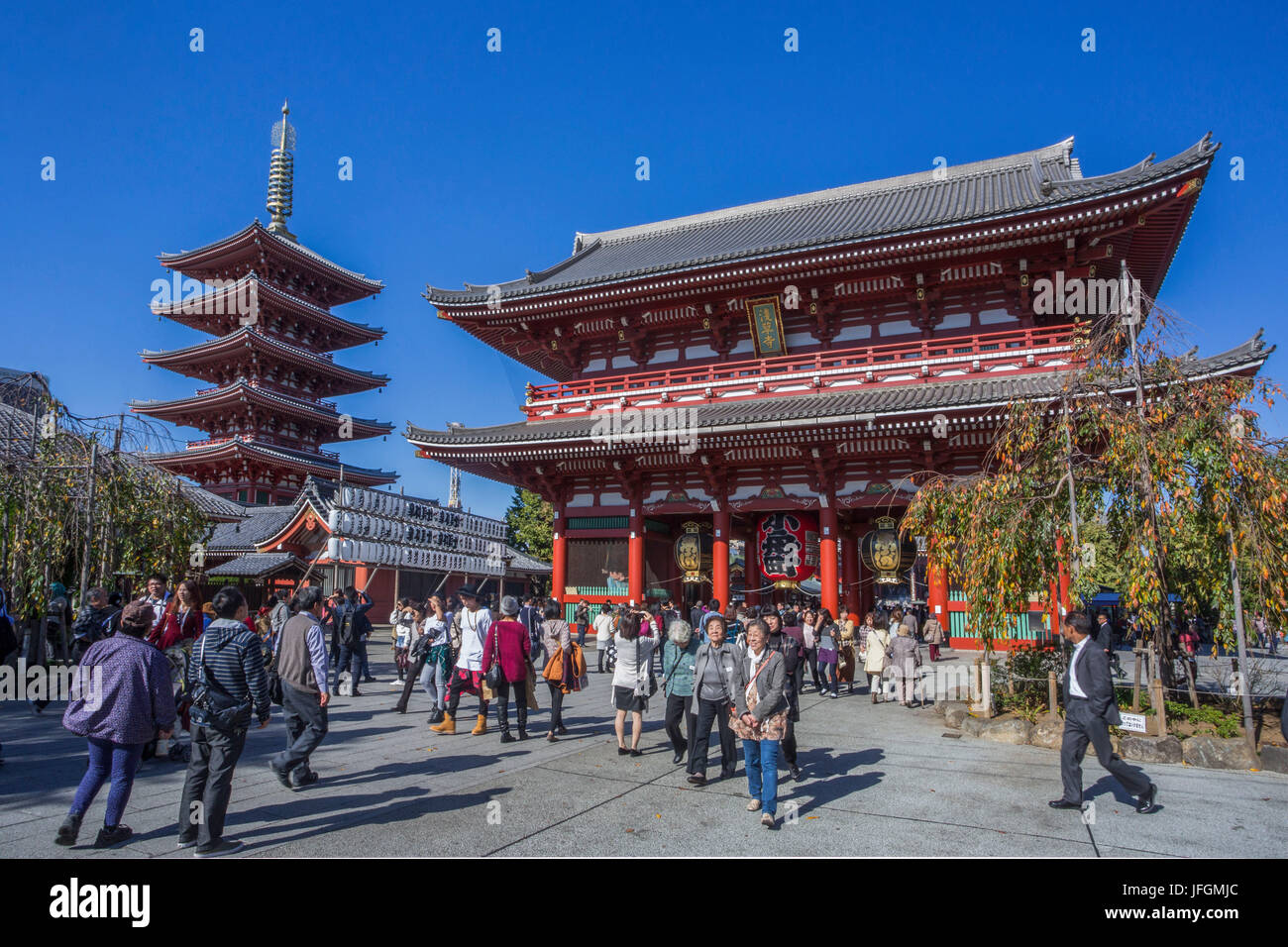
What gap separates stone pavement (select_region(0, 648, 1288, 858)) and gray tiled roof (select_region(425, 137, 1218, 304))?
12301 millimetres

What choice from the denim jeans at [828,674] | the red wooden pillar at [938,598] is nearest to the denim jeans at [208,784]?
the denim jeans at [828,674]

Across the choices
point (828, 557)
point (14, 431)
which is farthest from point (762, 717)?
point (828, 557)

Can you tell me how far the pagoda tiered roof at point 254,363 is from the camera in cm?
3738

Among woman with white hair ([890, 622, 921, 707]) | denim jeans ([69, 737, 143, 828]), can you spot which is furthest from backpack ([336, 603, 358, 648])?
woman with white hair ([890, 622, 921, 707])

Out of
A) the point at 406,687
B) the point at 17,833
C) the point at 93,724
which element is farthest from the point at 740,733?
Answer: the point at 406,687

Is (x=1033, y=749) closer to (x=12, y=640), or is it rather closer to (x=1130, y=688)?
(x=1130, y=688)

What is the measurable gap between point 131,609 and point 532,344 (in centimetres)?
1862

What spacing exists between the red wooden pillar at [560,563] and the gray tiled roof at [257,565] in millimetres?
11350

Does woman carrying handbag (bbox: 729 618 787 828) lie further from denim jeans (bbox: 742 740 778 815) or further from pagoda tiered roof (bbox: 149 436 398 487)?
pagoda tiered roof (bbox: 149 436 398 487)

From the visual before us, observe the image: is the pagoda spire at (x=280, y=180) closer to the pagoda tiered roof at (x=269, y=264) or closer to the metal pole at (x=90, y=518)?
the pagoda tiered roof at (x=269, y=264)

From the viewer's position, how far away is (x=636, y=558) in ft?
67.7

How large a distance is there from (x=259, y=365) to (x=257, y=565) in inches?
595

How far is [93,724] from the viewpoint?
5.09 metres

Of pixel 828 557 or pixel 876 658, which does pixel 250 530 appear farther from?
pixel 876 658
